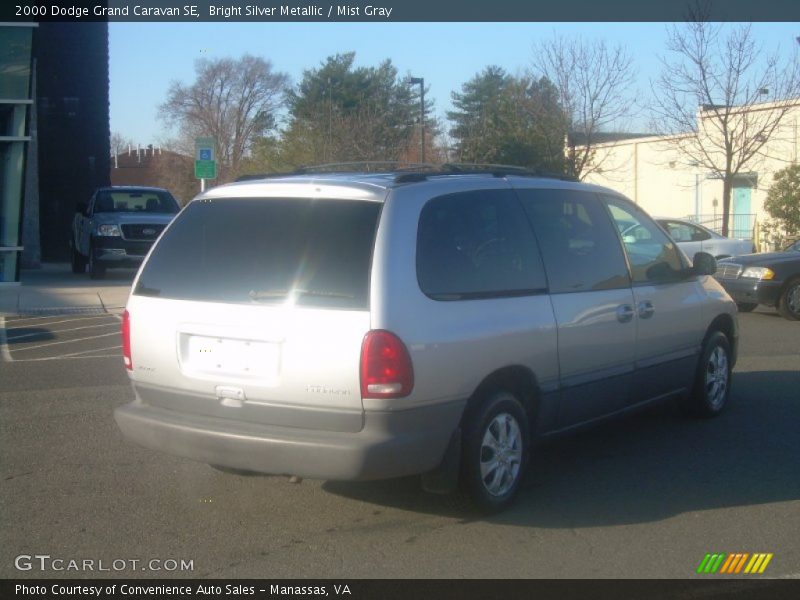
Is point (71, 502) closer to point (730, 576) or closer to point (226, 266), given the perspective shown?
point (226, 266)

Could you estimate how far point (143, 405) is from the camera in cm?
549

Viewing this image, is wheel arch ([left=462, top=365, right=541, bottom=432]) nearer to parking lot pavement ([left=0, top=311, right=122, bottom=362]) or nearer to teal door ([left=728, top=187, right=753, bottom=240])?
parking lot pavement ([left=0, top=311, right=122, bottom=362])

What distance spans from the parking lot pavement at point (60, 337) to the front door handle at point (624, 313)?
6.61 metres

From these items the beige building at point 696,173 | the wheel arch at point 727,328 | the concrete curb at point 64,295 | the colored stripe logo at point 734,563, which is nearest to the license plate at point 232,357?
the colored stripe logo at point 734,563

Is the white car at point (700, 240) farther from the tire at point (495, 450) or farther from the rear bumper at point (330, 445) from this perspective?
the rear bumper at point (330, 445)

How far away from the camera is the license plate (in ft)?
16.1

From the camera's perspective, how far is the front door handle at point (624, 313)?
20.7 feet

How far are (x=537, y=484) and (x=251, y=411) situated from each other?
200 cm

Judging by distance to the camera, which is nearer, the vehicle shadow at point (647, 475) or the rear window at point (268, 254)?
the rear window at point (268, 254)

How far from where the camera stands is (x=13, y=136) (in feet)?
64.4

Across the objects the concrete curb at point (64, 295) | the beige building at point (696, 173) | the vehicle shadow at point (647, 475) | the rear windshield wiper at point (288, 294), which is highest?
the beige building at point (696, 173)

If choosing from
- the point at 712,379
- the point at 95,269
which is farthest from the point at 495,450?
the point at 95,269

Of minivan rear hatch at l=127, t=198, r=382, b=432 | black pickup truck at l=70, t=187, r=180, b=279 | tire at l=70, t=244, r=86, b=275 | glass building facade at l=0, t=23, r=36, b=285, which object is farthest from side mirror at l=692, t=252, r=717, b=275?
tire at l=70, t=244, r=86, b=275
